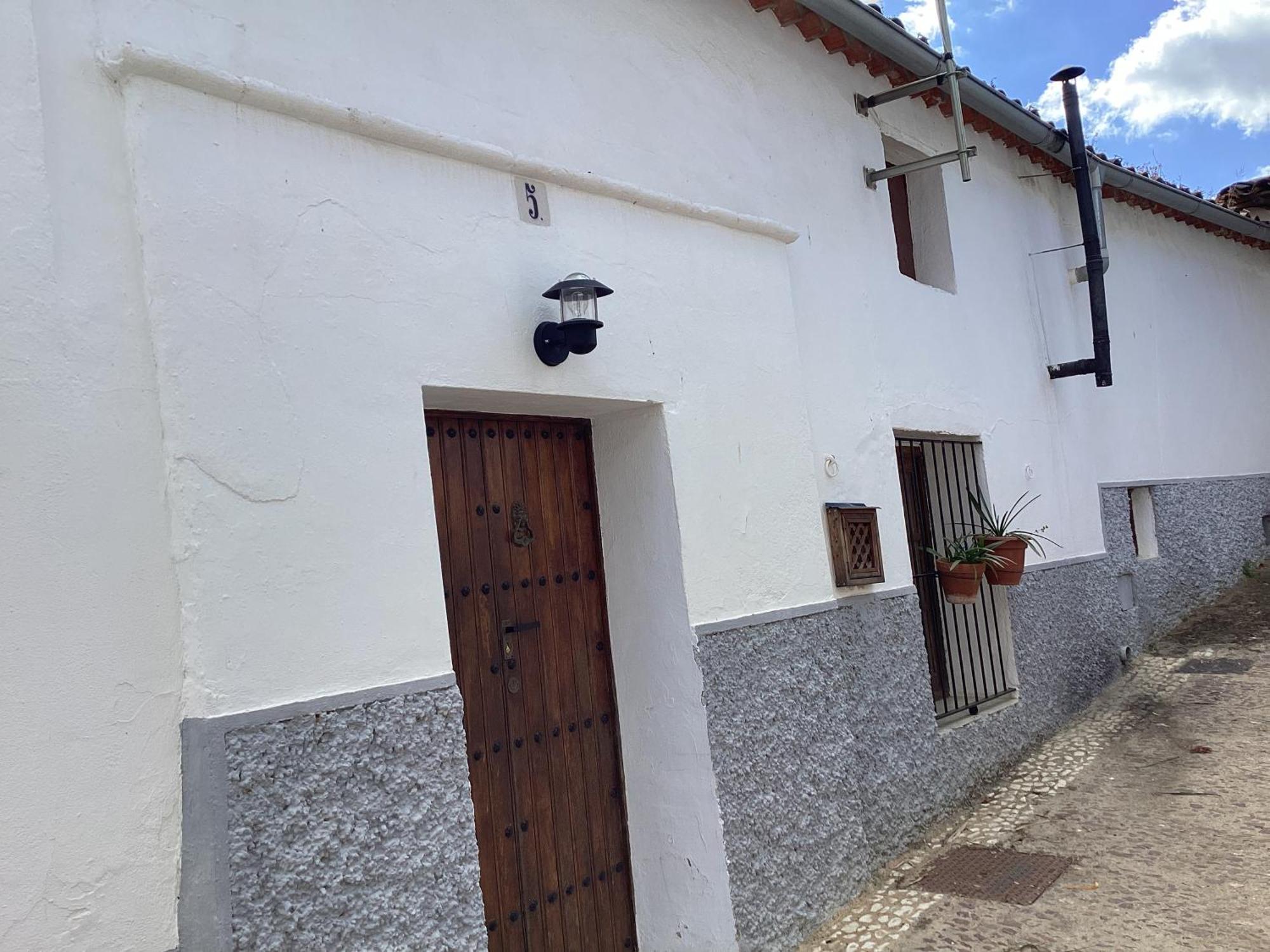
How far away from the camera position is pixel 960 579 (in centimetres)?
575

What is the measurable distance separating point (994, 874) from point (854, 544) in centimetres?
163

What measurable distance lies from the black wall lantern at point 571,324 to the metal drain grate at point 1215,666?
20.7 feet

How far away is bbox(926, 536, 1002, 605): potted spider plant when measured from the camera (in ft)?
18.7

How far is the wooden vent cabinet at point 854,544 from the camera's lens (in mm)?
4684

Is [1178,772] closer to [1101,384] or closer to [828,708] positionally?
[828,708]

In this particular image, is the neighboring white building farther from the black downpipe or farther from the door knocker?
the black downpipe

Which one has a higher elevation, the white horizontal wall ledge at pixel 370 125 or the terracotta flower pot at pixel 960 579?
the white horizontal wall ledge at pixel 370 125

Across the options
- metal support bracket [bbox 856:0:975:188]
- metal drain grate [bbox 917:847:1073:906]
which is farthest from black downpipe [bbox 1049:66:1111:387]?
metal drain grate [bbox 917:847:1073:906]

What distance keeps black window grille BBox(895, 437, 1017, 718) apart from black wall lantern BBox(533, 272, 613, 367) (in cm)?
328

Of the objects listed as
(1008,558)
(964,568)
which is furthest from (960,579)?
(1008,558)

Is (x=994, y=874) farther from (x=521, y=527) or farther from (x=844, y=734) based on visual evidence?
(x=521, y=527)

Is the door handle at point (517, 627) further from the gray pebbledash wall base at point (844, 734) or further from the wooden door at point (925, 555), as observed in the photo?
the wooden door at point (925, 555)

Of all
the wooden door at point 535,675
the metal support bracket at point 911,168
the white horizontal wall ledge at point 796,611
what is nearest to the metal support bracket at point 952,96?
the metal support bracket at point 911,168

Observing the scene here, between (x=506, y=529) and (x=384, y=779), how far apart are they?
1.16 meters
